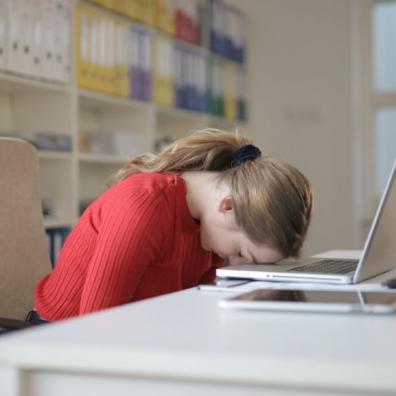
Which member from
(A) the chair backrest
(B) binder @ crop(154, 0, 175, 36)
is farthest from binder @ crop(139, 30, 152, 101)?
(A) the chair backrest

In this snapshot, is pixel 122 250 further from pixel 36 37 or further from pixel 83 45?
pixel 83 45

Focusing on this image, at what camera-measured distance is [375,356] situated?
0.65 meters

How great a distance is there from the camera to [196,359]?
2.10ft

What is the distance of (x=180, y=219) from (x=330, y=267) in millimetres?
304

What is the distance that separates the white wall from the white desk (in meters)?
4.41

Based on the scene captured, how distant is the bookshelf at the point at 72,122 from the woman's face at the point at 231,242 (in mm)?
1603

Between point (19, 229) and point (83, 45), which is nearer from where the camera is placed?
point (19, 229)

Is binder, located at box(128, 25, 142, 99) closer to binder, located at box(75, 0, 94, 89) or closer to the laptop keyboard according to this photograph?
binder, located at box(75, 0, 94, 89)

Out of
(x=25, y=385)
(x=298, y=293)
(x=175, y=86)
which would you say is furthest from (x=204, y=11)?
(x=25, y=385)

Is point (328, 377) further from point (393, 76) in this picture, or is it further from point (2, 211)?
point (393, 76)

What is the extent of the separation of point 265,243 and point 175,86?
2951 millimetres

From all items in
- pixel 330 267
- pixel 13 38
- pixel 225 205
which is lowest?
pixel 330 267

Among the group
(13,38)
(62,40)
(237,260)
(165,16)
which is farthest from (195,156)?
(165,16)

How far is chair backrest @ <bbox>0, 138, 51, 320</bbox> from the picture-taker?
1.67 metres
